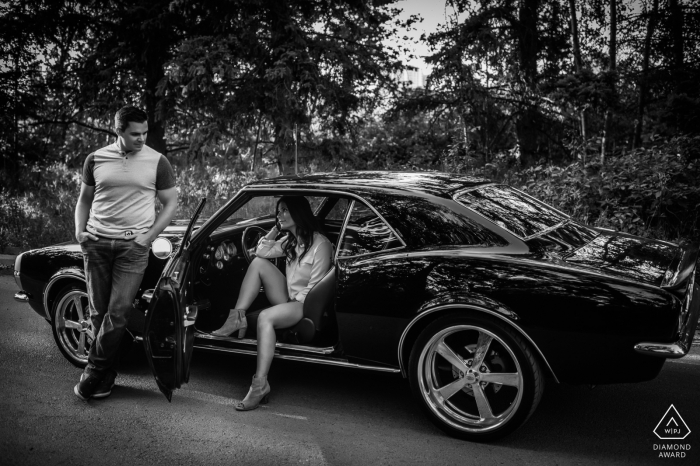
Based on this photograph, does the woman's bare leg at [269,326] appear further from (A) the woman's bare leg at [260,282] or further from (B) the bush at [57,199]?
(B) the bush at [57,199]

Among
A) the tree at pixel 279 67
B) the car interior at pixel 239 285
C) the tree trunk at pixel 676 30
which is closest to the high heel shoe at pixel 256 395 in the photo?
the car interior at pixel 239 285

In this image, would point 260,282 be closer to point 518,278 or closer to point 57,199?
point 518,278

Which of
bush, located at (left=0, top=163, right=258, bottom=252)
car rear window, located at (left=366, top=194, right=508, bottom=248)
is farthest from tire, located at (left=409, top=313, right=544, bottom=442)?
bush, located at (left=0, top=163, right=258, bottom=252)

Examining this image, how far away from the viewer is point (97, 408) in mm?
3877

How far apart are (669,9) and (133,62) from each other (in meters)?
10.3

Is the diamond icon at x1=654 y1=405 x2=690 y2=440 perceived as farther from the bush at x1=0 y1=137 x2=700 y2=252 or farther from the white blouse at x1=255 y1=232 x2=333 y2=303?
the bush at x1=0 y1=137 x2=700 y2=252

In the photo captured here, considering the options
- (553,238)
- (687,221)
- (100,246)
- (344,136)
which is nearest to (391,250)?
(553,238)

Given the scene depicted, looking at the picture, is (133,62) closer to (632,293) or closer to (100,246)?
(100,246)

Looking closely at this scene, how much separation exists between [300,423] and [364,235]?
1.20 meters

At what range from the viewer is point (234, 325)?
4125 mm

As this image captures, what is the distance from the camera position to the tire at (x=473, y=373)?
3.15m

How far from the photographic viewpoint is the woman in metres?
4.05

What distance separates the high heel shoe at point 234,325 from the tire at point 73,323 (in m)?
1.09

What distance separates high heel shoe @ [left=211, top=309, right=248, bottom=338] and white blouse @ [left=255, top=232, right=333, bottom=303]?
362mm
